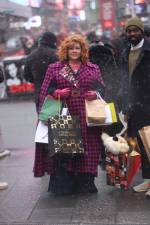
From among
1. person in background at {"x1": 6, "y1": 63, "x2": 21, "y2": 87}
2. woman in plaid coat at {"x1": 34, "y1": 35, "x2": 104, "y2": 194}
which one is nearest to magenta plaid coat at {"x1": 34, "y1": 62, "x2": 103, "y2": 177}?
woman in plaid coat at {"x1": 34, "y1": 35, "x2": 104, "y2": 194}

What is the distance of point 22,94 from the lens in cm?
1727

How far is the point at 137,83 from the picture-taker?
6.48 meters

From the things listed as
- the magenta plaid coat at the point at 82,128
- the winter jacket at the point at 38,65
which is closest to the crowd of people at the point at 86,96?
the magenta plaid coat at the point at 82,128

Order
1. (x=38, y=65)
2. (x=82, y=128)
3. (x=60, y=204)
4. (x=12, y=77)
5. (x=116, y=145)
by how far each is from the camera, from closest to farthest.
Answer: (x=60, y=204)
(x=116, y=145)
(x=82, y=128)
(x=38, y=65)
(x=12, y=77)

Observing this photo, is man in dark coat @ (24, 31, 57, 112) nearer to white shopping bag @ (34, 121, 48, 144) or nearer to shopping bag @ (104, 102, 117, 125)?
white shopping bag @ (34, 121, 48, 144)

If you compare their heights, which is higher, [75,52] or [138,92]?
[75,52]

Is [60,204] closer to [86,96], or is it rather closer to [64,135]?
[64,135]

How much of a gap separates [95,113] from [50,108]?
0.49m

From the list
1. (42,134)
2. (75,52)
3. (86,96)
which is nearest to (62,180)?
(42,134)

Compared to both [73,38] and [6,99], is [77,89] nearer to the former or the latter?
[73,38]

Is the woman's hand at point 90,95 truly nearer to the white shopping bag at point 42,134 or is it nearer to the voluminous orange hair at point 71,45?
the voluminous orange hair at point 71,45

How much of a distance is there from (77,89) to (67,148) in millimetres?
638

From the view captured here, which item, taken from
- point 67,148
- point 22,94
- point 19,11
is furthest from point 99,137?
point 19,11

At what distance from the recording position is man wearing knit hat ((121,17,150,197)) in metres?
6.45
